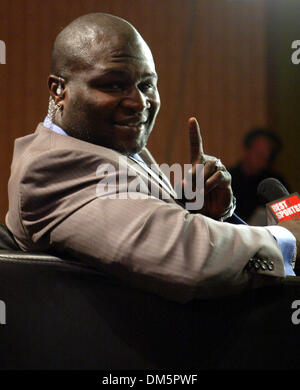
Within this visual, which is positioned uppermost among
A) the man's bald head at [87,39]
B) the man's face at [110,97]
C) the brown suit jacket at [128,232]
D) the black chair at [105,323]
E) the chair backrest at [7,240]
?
the man's bald head at [87,39]

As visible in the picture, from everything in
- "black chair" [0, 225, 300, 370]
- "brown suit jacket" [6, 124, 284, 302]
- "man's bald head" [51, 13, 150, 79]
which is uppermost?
"man's bald head" [51, 13, 150, 79]

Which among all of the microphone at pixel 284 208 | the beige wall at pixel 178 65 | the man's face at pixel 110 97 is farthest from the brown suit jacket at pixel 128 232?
the beige wall at pixel 178 65

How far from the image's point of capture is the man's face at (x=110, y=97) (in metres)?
1.06

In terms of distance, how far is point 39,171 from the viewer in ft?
3.08

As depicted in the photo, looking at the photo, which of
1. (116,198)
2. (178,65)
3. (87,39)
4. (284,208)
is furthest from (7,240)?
(178,65)

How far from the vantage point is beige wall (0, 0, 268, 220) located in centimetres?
293

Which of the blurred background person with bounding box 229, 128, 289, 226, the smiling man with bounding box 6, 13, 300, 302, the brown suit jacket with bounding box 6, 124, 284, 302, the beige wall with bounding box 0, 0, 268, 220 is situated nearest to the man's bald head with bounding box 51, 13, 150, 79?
the smiling man with bounding box 6, 13, 300, 302

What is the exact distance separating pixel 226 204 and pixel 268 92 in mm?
2273

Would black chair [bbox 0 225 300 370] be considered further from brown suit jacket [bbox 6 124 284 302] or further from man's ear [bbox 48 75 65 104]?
man's ear [bbox 48 75 65 104]

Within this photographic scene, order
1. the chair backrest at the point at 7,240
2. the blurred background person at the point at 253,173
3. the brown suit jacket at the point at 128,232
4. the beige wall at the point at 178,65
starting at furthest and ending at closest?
the beige wall at the point at 178,65 < the blurred background person at the point at 253,173 < the chair backrest at the point at 7,240 < the brown suit jacket at the point at 128,232

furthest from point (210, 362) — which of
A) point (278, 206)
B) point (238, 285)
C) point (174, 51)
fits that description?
Result: point (174, 51)

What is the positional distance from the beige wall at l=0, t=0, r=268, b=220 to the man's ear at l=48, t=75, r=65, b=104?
1.75m

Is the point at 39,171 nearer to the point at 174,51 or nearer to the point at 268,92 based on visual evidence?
the point at 174,51

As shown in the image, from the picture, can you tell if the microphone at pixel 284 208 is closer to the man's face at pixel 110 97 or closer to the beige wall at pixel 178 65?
the man's face at pixel 110 97
